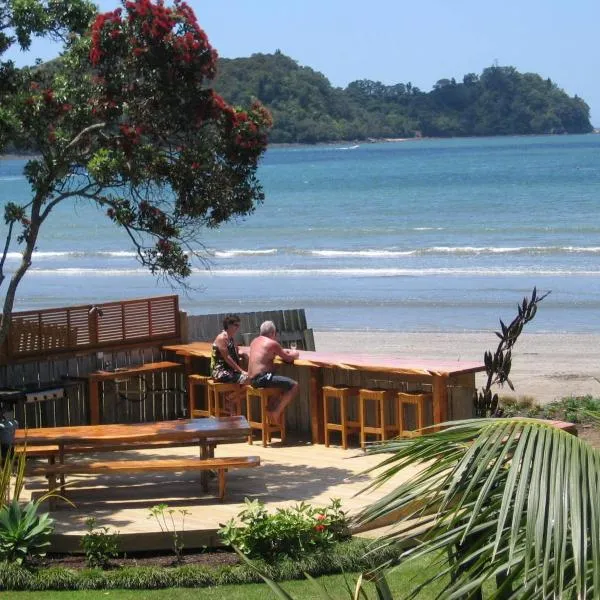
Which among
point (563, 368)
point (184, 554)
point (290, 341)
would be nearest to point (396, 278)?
point (563, 368)

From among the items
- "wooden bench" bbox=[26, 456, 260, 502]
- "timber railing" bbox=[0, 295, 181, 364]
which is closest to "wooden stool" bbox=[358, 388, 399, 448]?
"wooden bench" bbox=[26, 456, 260, 502]

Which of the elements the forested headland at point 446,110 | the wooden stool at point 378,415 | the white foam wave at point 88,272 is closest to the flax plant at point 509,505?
the wooden stool at point 378,415

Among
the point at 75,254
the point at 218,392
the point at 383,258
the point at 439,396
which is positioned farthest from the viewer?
the point at 75,254

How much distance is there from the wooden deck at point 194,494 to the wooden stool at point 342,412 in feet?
0.77

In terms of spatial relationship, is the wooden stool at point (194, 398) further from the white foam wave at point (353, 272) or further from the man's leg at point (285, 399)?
the white foam wave at point (353, 272)

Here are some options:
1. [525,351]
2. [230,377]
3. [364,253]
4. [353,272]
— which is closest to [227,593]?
[230,377]

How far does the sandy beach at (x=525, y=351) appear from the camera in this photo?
18047mm

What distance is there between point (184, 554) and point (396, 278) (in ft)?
87.2

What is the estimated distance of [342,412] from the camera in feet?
39.2

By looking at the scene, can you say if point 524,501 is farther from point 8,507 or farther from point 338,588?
point 8,507

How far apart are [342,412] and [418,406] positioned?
95 centimetres

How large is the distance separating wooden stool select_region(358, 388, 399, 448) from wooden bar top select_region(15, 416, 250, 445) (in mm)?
2115

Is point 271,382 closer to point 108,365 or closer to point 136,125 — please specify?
point 108,365

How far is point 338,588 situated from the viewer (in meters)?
7.61
